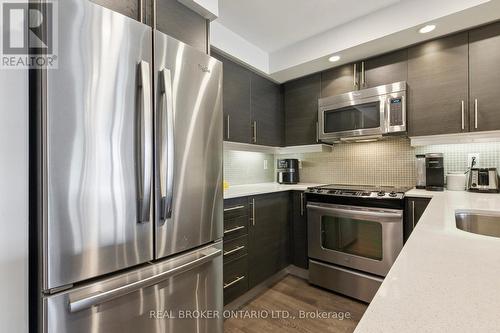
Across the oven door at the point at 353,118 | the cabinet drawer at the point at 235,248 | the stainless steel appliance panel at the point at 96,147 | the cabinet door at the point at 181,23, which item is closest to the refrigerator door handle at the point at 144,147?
the stainless steel appliance panel at the point at 96,147

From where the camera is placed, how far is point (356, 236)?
6.76 ft

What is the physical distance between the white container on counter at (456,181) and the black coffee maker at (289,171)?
1.47 m

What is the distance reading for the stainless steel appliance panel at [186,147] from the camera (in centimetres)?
110

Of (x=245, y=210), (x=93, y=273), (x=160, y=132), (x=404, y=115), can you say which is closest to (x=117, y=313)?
(x=93, y=273)

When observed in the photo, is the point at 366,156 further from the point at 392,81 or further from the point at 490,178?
the point at 490,178

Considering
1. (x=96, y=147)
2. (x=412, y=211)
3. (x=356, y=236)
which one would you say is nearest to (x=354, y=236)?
(x=356, y=236)

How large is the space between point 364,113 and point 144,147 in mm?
2029

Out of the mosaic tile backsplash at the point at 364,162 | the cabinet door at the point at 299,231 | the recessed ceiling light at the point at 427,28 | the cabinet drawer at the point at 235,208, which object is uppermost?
the recessed ceiling light at the point at 427,28

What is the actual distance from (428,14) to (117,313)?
2.67m

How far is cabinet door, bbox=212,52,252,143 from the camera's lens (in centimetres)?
220

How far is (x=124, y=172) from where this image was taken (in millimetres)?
988

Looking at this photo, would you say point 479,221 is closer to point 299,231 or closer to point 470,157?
point 470,157

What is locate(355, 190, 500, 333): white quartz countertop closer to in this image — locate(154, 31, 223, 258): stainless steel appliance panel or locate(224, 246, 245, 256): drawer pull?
locate(154, 31, 223, 258): stainless steel appliance panel

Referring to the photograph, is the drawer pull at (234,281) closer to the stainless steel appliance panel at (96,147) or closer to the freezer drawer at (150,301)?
the freezer drawer at (150,301)
